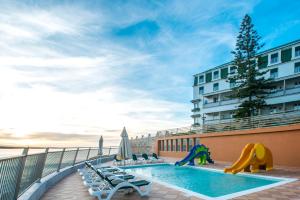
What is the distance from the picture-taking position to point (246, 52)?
27.9m

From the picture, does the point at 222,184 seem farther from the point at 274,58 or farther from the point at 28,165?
the point at 274,58

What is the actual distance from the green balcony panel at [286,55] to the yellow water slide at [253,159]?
72.4 ft

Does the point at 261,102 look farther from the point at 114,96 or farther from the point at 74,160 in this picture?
the point at 74,160

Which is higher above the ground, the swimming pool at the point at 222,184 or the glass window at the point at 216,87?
the glass window at the point at 216,87

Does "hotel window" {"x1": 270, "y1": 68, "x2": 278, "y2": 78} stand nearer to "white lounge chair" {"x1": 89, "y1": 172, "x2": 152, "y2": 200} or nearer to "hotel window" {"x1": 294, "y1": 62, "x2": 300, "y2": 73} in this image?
"hotel window" {"x1": 294, "y1": 62, "x2": 300, "y2": 73}

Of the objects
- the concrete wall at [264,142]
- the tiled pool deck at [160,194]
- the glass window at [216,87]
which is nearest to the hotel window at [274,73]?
the glass window at [216,87]

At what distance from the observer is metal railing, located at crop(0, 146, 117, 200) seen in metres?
4.27

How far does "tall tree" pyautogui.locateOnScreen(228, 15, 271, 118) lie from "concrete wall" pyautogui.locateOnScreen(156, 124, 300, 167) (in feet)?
22.3

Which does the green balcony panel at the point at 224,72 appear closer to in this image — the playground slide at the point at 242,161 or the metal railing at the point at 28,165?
the playground slide at the point at 242,161

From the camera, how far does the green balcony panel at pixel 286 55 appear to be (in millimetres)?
30084

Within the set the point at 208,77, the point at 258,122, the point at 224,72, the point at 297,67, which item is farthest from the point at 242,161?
the point at 208,77

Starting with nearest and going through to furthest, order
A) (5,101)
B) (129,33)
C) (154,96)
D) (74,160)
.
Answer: (5,101), (74,160), (129,33), (154,96)

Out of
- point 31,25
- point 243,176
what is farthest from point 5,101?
point 243,176

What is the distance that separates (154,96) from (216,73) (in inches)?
896
